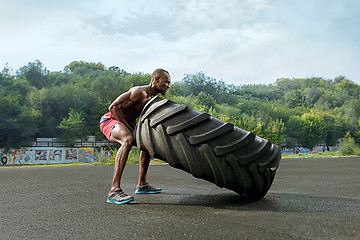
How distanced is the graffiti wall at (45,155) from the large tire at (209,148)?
21.4m

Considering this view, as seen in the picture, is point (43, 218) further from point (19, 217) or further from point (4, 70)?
point (4, 70)

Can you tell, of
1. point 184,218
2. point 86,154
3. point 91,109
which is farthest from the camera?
point 91,109

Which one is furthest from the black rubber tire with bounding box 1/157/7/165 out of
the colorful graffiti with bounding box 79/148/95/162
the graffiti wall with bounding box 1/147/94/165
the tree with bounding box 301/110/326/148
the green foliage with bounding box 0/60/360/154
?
the tree with bounding box 301/110/326/148

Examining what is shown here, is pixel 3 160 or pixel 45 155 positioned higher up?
pixel 45 155

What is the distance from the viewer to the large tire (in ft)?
7.09

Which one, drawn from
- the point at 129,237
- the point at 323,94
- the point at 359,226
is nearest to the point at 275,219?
the point at 359,226

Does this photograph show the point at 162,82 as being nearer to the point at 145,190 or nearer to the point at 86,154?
the point at 145,190

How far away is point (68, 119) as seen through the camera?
25984 mm

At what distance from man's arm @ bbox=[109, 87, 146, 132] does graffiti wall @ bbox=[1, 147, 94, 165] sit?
2070cm

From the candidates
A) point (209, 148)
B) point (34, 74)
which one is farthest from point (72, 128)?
point (209, 148)

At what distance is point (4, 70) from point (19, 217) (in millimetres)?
34636

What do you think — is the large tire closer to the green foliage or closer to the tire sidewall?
the green foliage

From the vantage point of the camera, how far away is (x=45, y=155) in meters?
21.9

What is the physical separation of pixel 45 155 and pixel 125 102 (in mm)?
21866
